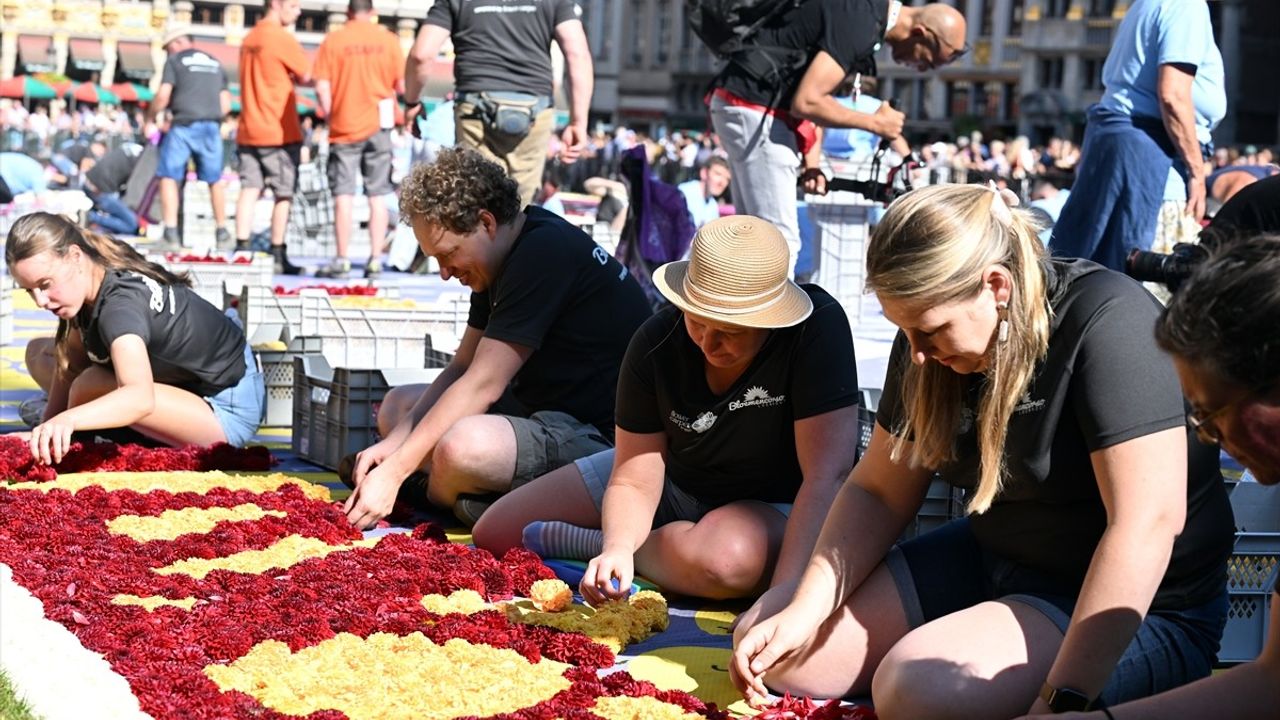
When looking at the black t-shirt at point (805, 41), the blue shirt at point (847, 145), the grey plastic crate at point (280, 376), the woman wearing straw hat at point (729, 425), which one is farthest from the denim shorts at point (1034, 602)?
the blue shirt at point (847, 145)

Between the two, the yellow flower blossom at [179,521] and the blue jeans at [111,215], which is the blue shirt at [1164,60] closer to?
the yellow flower blossom at [179,521]

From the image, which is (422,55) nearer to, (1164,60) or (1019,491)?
(1164,60)

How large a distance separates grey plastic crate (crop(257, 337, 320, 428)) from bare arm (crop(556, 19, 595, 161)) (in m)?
1.83

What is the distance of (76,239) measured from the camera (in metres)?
4.96

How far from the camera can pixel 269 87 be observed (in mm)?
11141

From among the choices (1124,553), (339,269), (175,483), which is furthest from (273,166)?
(1124,553)

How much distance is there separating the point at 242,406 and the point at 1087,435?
3588mm

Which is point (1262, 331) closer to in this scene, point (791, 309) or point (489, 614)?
point (791, 309)

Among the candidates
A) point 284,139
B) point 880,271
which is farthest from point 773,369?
point 284,139

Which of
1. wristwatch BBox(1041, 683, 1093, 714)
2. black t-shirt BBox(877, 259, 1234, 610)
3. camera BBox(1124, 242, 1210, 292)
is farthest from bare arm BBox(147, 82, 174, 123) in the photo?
wristwatch BBox(1041, 683, 1093, 714)

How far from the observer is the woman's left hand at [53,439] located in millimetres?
4578

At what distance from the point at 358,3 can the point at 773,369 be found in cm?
825

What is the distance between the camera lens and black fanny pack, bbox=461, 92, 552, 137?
304 inches

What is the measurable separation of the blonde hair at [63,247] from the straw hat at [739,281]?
2212 mm
